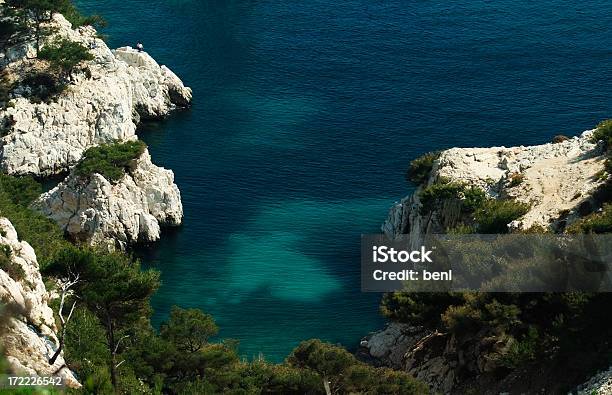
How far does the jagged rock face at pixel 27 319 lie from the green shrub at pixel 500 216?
27.1 metres

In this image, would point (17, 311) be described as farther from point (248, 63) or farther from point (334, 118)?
point (248, 63)

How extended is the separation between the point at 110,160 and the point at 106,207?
164 inches

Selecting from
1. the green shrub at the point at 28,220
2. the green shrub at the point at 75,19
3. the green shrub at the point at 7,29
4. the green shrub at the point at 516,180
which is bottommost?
the green shrub at the point at 28,220

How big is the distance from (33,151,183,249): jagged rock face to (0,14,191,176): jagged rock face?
9048mm

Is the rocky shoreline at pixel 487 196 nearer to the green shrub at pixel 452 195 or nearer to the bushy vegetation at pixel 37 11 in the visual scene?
the green shrub at pixel 452 195

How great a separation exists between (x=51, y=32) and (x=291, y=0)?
138ft

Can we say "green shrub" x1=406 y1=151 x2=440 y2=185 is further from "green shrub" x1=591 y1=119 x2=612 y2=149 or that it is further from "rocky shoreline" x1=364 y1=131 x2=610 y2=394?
"green shrub" x1=591 y1=119 x2=612 y2=149

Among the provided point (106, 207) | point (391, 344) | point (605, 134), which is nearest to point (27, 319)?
point (391, 344)

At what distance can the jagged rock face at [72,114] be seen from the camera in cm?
9606

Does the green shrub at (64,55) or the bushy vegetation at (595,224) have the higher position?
the green shrub at (64,55)

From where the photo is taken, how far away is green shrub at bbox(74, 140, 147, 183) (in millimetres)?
87500

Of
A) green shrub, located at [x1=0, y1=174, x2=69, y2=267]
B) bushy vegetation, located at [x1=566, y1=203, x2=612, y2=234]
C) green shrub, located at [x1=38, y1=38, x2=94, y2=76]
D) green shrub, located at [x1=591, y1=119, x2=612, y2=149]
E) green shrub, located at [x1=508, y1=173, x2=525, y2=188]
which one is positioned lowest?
green shrub, located at [x1=0, y1=174, x2=69, y2=267]

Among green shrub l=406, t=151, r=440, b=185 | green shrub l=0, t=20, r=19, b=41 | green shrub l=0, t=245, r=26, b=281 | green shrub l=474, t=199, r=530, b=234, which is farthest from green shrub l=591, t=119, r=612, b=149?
green shrub l=0, t=20, r=19, b=41

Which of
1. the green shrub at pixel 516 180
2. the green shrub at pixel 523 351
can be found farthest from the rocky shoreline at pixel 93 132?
the green shrub at pixel 523 351
